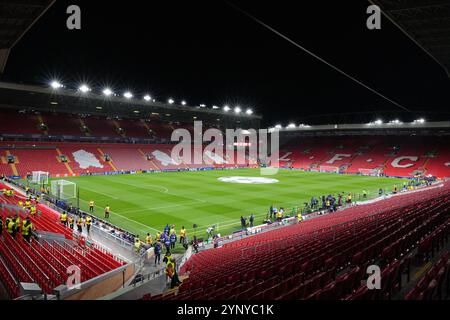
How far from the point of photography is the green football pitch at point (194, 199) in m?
21.4

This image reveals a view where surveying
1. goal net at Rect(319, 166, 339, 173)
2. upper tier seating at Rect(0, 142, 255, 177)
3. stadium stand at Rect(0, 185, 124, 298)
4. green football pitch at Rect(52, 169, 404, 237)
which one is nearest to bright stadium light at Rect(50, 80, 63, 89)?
upper tier seating at Rect(0, 142, 255, 177)

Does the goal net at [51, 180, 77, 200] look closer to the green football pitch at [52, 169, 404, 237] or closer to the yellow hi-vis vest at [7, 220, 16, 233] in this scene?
the green football pitch at [52, 169, 404, 237]

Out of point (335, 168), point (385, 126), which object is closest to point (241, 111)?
point (335, 168)

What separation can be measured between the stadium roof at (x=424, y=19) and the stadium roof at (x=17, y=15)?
47.3 ft

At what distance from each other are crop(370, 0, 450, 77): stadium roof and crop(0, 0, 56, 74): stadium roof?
47.3 feet

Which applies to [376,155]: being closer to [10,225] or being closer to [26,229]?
[26,229]

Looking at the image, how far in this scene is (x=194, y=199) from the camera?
28719 millimetres

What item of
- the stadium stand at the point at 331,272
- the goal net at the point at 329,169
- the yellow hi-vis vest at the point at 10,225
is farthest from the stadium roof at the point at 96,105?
the stadium stand at the point at 331,272

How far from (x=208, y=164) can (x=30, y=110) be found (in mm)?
32017

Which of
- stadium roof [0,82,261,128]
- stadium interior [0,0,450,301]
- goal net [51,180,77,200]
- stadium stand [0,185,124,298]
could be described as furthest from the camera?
stadium roof [0,82,261,128]

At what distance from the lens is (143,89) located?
48.1 meters

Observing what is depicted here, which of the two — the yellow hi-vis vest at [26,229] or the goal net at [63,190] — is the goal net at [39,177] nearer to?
the goal net at [63,190]

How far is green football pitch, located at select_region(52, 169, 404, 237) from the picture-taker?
21375 millimetres
